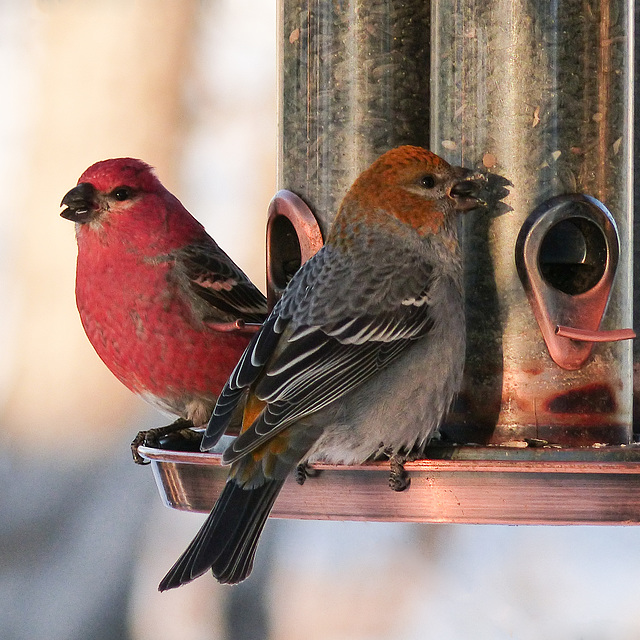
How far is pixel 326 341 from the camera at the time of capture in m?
4.59

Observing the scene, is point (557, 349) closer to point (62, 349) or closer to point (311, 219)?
point (311, 219)

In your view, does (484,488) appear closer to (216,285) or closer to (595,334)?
(595,334)

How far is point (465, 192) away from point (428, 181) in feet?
0.47

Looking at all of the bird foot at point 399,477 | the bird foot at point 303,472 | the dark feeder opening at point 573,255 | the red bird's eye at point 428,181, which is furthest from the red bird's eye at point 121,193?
the bird foot at point 399,477

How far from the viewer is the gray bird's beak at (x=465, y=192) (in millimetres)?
4832

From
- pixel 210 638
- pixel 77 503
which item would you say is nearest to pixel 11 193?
pixel 77 503

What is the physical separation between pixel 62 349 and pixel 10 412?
57cm

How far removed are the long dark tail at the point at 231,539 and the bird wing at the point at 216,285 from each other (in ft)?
4.09

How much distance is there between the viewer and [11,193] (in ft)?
32.3

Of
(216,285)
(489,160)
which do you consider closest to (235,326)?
(216,285)

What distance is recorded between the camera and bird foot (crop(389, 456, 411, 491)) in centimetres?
431

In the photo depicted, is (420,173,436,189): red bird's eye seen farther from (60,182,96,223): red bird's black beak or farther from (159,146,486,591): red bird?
(60,182,96,223): red bird's black beak

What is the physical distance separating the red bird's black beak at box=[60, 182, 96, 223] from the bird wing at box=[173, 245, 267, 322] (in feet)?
1.35

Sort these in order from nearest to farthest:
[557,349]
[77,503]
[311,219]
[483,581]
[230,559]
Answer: [230,559] → [557,349] → [311,219] → [483,581] → [77,503]
